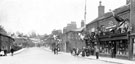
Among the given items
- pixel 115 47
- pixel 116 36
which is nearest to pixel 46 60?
pixel 116 36

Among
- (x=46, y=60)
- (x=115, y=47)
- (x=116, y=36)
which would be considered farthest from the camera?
(x=115, y=47)

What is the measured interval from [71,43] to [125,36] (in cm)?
3494

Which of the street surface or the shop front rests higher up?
the shop front

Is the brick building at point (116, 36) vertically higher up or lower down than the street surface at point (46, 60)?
higher up

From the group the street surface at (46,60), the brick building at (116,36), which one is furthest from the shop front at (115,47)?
the street surface at (46,60)

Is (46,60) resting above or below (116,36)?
below

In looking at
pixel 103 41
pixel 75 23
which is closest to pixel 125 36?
pixel 103 41

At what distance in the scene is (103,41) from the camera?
37.0 m

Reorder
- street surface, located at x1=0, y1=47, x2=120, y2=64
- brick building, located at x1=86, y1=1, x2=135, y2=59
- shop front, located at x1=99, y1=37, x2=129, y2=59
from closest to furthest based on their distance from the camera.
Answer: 1. street surface, located at x1=0, y1=47, x2=120, y2=64
2. brick building, located at x1=86, y1=1, x2=135, y2=59
3. shop front, located at x1=99, y1=37, x2=129, y2=59

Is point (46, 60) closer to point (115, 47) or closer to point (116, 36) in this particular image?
point (116, 36)

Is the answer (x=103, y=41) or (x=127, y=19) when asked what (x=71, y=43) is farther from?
(x=127, y=19)

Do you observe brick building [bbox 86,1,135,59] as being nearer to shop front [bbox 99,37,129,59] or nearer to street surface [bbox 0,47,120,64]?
shop front [bbox 99,37,129,59]

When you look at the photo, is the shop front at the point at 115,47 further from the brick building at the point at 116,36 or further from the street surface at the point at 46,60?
the street surface at the point at 46,60

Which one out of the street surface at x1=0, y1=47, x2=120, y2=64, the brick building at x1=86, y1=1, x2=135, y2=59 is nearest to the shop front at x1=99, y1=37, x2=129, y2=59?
the brick building at x1=86, y1=1, x2=135, y2=59
